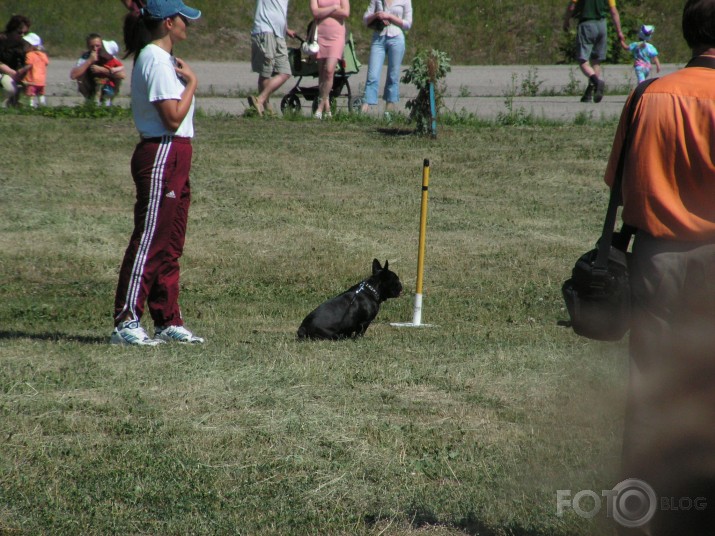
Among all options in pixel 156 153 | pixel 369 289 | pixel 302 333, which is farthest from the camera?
pixel 369 289

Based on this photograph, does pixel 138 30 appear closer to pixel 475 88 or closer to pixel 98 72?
pixel 98 72

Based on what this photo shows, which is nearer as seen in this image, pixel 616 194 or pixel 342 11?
pixel 616 194

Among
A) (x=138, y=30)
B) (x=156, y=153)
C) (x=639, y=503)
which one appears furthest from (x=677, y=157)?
(x=138, y=30)

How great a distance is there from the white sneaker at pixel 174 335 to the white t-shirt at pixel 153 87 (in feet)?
4.54

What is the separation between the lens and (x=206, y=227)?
446 inches

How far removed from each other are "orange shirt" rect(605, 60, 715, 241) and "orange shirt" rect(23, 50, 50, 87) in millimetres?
15064

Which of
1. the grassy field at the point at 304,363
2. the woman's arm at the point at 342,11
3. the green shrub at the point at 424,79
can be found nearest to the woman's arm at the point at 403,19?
the woman's arm at the point at 342,11

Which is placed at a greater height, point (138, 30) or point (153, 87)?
point (138, 30)

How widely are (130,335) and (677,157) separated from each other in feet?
14.0

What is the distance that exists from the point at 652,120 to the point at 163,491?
2497mm

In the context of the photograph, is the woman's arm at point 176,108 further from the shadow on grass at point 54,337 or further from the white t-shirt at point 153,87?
the shadow on grass at point 54,337

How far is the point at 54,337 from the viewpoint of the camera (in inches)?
286

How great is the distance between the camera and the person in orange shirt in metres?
3.41

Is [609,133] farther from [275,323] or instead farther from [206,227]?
[275,323]
